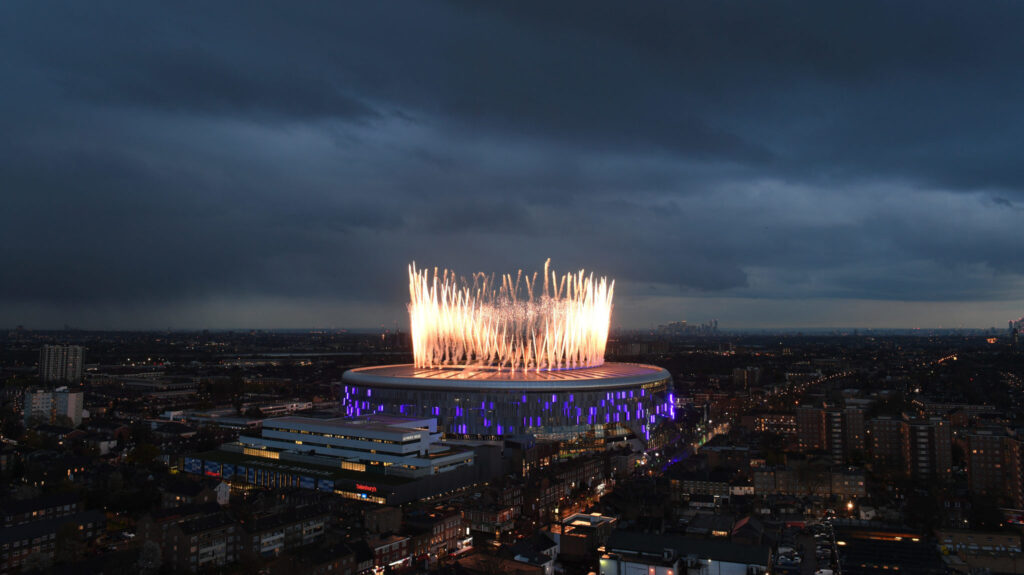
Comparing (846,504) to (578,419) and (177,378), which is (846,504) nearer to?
(578,419)

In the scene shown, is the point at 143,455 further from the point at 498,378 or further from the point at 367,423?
the point at 498,378

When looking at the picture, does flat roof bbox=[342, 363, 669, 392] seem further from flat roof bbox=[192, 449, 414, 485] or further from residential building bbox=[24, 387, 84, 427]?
residential building bbox=[24, 387, 84, 427]

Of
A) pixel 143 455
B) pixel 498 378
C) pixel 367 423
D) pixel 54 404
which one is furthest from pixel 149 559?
pixel 54 404

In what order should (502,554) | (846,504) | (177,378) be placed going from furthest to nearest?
(177,378), (846,504), (502,554)

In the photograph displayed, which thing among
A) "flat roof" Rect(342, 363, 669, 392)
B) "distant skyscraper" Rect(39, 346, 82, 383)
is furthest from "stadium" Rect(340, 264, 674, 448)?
"distant skyscraper" Rect(39, 346, 82, 383)

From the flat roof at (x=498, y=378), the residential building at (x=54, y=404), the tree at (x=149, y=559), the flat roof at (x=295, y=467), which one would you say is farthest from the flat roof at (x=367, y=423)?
the residential building at (x=54, y=404)

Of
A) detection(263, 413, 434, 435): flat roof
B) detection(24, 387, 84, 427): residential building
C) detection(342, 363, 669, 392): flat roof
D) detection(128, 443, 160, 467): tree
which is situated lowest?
detection(128, 443, 160, 467): tree

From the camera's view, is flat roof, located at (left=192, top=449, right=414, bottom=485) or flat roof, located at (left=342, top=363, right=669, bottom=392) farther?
flat roof, located at (left=342, top=363, right=669, bottom=392)

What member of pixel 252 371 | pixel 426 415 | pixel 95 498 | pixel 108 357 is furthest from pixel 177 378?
pixel 95 498
